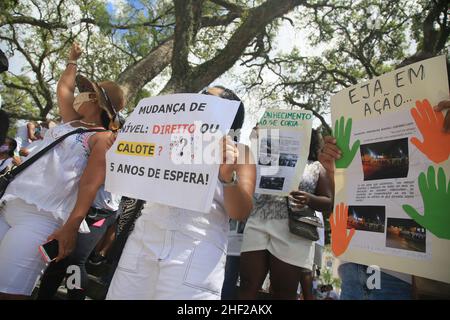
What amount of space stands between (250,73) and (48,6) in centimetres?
739

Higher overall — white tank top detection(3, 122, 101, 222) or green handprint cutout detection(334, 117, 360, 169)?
green handprint cutout detection(334, 117, 360, 169)

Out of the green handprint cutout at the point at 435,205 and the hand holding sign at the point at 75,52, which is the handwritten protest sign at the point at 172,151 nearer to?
the green handprint cutout at the point at 435,205

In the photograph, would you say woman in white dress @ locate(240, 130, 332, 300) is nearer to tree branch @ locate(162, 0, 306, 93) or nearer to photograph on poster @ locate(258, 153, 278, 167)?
photograph on poster @ locate(258, 153, 278, 167)

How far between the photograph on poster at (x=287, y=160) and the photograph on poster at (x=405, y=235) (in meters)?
1.16

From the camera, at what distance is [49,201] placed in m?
2.12

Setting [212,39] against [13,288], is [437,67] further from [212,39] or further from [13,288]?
[212,39]

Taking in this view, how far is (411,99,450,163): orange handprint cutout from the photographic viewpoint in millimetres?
1589

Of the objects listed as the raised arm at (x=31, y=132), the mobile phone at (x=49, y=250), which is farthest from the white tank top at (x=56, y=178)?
the raised arm at (x=31, y=132)

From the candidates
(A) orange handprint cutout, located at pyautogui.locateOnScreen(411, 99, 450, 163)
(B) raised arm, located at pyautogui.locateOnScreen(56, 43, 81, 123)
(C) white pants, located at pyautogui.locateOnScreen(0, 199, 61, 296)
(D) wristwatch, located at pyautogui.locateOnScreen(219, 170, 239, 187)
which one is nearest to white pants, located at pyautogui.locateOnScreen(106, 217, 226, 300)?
(D) wristwatch, located at pyautogui.locateOnScreen(219, 170, 239, 187)

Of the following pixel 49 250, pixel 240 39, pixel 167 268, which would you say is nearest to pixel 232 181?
pixel 167 268

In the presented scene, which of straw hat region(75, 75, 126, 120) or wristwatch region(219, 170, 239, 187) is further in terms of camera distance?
straw hat region(75, 75, 126, 120)

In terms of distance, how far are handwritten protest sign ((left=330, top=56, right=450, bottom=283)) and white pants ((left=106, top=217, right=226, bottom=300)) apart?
Answer: 2.39 feet

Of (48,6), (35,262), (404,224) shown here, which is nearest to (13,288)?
(35,262)

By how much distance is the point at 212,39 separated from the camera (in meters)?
12.3
